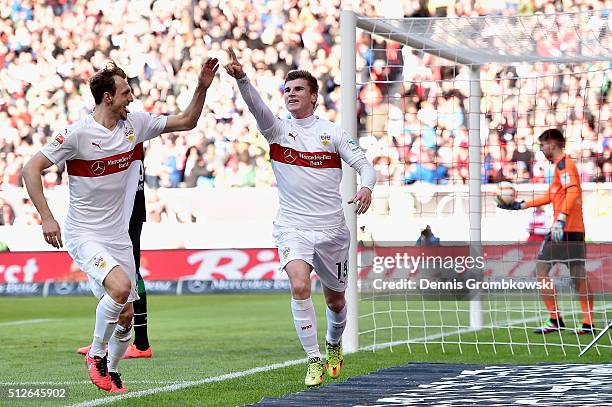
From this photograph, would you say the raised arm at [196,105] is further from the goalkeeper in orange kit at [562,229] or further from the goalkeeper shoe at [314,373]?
the goalkeeper in orange kit at [562,229]

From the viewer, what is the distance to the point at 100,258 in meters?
6.25

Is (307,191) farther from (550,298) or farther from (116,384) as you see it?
(550,298)

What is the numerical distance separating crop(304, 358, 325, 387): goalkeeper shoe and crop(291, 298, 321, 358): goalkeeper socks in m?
0.06

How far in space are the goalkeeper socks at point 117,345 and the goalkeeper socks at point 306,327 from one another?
0.99 metres

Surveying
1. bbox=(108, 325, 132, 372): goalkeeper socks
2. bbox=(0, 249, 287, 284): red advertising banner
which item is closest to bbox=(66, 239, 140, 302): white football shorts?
bbox=(108, 325, 132, 372): goalkeeper socks

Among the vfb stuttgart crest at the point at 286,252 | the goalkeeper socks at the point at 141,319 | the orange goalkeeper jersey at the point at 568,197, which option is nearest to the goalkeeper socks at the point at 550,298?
the orange goalkeeper jersey at the point at 568,197

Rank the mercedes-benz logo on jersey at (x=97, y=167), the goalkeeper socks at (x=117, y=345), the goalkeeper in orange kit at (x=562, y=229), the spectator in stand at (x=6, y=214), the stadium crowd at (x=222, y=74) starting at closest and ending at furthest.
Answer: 1. the mercedes-benz logo on jersey at (x=97, y=167)
2. the goalkeeper socks at (x=117, y=345)
3. the goalkeeper in orange kit at (x=562, y=229)
4. the stadium crowd at (x=222, y=74)
5. the spectator in stand at (x=6, y=214)

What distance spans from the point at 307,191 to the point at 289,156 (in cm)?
24

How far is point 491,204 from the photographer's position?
13.1 meters

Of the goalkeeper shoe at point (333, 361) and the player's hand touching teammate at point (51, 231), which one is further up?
the player's hand touching teammate at point (51, 231)

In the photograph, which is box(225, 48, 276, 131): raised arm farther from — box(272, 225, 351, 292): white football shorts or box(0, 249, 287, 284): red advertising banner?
box(0, 249, 287, 284): red advertising banner

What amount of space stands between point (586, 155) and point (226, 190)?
634 centimetres

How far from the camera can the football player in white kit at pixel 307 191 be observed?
22.1 ft

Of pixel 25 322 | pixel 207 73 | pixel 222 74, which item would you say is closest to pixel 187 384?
pixel 207 73
